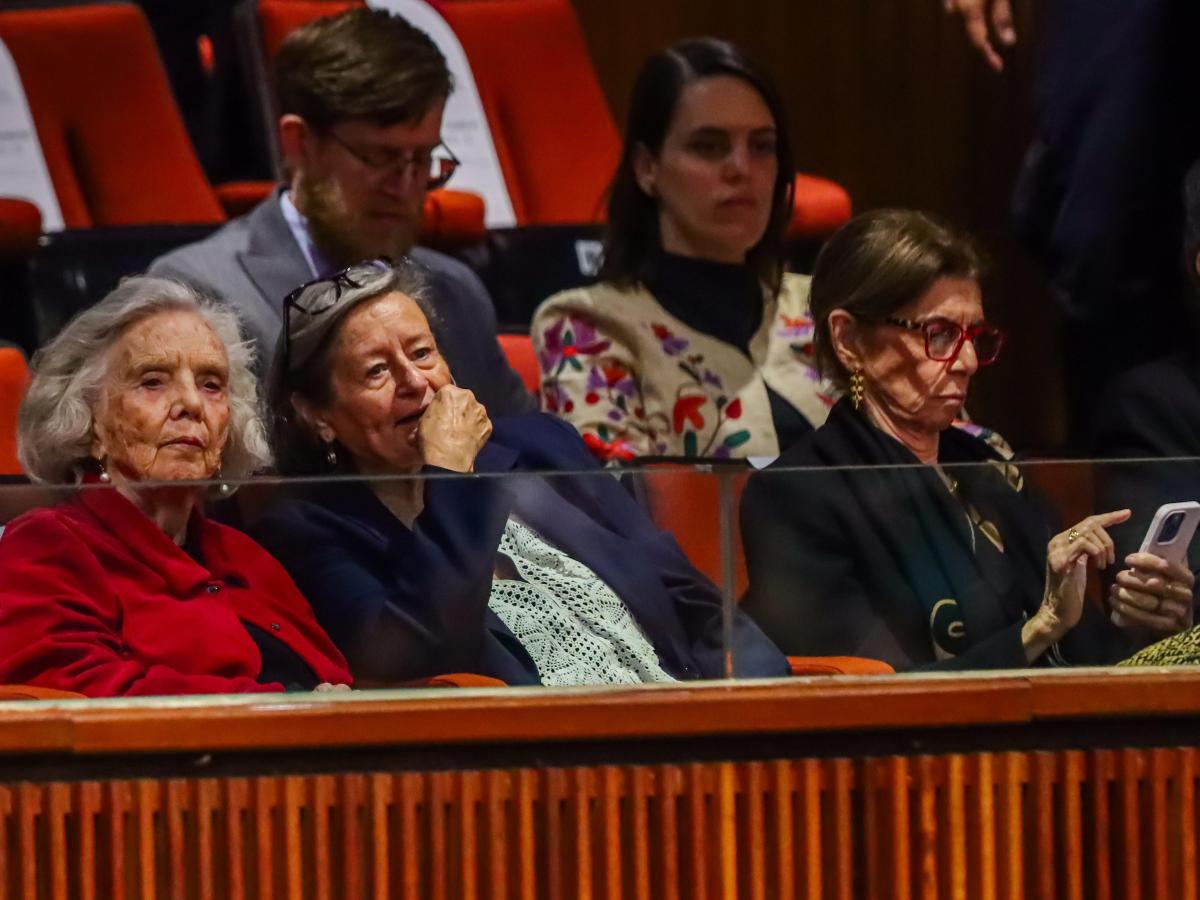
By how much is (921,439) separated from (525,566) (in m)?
0.53

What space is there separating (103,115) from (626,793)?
1945 millimetres

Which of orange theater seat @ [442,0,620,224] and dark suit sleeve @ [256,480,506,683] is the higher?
orange theater seat @ [442,0,620,224]

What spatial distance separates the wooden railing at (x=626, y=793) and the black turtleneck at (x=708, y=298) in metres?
0.92

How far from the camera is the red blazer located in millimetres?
1439

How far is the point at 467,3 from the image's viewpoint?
3510mm

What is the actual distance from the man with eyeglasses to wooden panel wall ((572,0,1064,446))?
1.79m

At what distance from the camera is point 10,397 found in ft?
6.43

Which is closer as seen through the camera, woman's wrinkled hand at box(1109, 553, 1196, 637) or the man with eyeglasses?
woman's wrinkled hand at box(1109, 553, 1196, 637)

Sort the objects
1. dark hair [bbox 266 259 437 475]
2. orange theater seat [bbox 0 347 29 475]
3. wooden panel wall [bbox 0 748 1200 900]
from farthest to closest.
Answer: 1. orange theater seat [bbox 0 347 29 475]
2. dark hair [bbox 266 259 437 475]
3. wooden panel wall [bbox 0 748 1200 900]

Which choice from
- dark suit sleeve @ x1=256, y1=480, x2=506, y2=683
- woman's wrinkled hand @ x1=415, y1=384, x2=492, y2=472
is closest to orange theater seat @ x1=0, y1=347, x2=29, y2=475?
woman's wrinkled hand @ x1=415, y1=384, x2=492, y2=472

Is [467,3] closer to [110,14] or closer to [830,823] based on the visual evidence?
[110,14]

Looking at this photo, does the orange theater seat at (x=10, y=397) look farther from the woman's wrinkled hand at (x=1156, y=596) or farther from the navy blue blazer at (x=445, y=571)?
the woman's wrinkled hand at (x=1156, y=596)

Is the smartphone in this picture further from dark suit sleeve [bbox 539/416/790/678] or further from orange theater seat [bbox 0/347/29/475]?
orange theater seat [bbox 0/347/29/475]

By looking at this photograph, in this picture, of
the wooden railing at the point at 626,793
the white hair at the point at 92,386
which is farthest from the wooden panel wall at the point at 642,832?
the white hair at the point at 92,386
